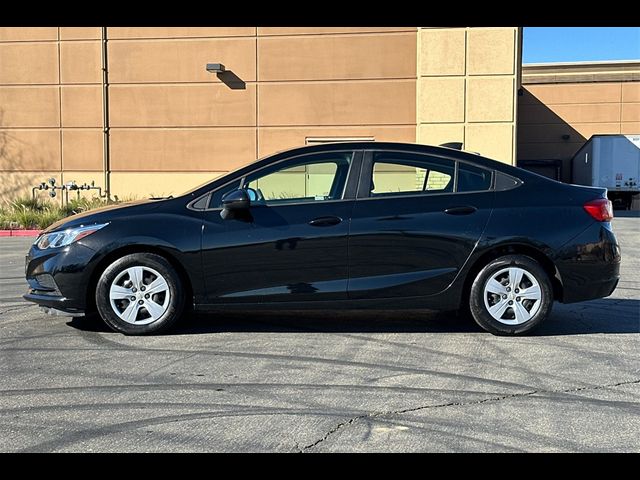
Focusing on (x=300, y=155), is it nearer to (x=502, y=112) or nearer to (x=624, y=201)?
(x=502, y=112)

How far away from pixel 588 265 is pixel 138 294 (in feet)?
12.4

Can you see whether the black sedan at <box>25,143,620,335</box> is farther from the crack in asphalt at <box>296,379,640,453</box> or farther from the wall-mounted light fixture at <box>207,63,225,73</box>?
the wall-mounted light fixture at <box>207,63,225,73</box>

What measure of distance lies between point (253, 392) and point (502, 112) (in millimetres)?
15204

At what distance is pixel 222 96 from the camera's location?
1945cm

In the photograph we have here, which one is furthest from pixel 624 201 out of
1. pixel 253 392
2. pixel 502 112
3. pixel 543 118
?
pixel 253 392

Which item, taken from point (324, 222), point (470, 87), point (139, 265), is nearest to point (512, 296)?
point (324, 222)

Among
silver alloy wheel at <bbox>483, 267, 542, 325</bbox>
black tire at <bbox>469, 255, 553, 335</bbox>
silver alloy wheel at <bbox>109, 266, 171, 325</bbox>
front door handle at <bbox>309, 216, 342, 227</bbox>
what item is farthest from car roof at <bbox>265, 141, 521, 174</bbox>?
silver alloy wheel at <bbox>109, 266, 171, 325</bbox>

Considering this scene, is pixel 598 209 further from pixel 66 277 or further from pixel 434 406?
pixel 66 277

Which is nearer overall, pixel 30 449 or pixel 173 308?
pixel 30 449

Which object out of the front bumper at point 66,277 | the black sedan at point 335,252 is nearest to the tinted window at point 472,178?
the black sedan at point 335,252

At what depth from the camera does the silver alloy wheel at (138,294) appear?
598 cm

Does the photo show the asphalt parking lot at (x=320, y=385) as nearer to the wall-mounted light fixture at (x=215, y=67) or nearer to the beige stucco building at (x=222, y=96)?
the beige stucco building at (x=222, y=96)

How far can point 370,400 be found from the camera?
4.43 meters

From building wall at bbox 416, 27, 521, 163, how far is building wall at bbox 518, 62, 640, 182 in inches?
841
